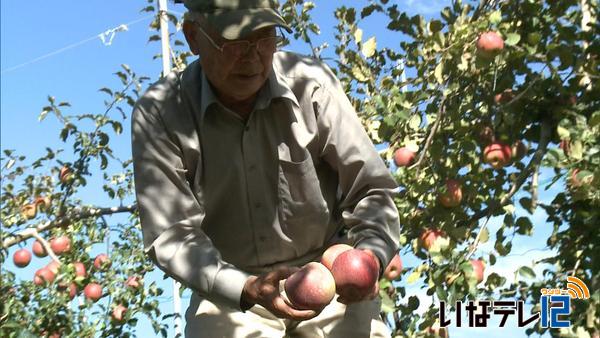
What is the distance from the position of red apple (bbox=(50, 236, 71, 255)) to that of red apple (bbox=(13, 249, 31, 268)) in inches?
39.4

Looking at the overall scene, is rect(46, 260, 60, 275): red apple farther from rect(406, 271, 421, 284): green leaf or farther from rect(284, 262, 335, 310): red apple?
rect(284, 262, 335, 310): red apple

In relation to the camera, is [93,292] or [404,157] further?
[93,292]

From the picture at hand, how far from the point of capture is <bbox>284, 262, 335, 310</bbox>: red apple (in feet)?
5.15

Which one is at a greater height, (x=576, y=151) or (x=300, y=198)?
(x=576, y=151)

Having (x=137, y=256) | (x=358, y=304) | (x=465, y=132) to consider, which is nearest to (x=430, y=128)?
(x=465, y=132)

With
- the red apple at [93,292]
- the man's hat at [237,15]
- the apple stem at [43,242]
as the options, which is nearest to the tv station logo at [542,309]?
the man's hat at [237,15]

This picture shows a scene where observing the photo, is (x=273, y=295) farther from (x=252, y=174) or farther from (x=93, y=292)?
(x=93, y=292)

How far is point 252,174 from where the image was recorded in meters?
1.92

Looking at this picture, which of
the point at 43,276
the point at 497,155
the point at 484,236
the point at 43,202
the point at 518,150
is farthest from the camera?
the point at 43,202

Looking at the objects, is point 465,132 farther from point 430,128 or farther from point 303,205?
point 303,205

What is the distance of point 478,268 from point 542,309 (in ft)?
1.10

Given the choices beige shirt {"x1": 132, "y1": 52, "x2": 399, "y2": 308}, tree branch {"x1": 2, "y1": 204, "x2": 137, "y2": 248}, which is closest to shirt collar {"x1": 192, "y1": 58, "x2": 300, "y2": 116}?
beige shirt {"x1": 132, "y1": 52, "x2": 399, "y2": 308}

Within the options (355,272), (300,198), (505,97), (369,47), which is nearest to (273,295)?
(355,272)

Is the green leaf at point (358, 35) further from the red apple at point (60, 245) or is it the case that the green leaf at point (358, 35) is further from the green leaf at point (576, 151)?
the red apple at point (60, 245)
